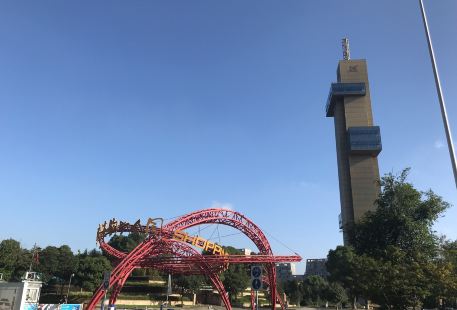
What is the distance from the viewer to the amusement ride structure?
39.4m

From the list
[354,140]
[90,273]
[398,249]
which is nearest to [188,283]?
[90,273]

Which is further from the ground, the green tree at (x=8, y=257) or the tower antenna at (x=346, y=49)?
the tower antenna at (x=346, y=49)

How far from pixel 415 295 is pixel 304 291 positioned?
2458 inches

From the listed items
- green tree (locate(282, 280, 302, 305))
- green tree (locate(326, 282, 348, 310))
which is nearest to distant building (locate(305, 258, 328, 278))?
green tree (locate(282, 280, 302, 305))

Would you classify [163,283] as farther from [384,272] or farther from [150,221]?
[384,272]

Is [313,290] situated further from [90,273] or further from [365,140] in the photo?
[365,140]

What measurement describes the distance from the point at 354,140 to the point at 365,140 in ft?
10.9

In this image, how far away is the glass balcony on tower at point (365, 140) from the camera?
11906 cm

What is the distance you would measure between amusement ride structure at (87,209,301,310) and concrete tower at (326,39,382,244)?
73.5m

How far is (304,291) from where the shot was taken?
91625 millimetres

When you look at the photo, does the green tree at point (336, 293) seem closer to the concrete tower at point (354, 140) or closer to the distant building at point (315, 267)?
the concrete tower at point (354, 140)

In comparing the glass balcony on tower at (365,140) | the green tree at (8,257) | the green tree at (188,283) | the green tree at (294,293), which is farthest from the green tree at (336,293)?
the green tree at (8,257)

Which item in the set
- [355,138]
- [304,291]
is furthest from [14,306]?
[355,138]

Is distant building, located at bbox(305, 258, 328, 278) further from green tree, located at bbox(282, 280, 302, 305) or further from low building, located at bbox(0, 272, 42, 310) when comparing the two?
low building, located at bbox(0, 272, 42, 310)
